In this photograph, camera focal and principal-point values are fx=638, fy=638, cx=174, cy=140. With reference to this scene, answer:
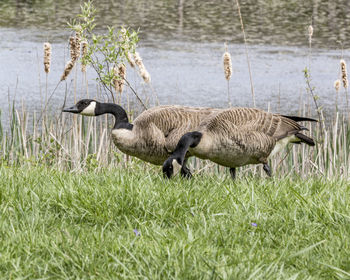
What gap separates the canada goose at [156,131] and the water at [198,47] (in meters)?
2.52

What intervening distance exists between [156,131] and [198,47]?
12753 mm

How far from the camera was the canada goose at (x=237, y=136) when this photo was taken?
6211 millimetres

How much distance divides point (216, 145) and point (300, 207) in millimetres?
1723

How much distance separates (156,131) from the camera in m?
6.48

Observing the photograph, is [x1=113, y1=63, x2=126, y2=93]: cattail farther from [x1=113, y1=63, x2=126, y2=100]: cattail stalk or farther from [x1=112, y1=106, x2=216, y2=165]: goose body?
[x1=112, y1=106, x2=216, y2=165]: goose body

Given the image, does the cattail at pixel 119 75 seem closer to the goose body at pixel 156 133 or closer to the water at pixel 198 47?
the goose body at pixel 156 133

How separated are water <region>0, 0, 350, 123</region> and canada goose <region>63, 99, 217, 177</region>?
8.26 ft

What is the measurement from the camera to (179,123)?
6586mm

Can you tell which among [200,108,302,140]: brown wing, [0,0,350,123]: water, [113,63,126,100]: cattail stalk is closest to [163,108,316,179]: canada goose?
[200,108,302,140]: brown wing

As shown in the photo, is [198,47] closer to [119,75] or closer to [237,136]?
[119,75]

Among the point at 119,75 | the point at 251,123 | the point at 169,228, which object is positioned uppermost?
the point at 119,75

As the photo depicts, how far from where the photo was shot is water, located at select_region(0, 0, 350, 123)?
46.4ft

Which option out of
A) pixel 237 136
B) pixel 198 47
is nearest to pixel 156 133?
pixel 237 136

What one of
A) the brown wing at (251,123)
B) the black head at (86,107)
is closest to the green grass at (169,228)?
the brown wing at (251,123)
